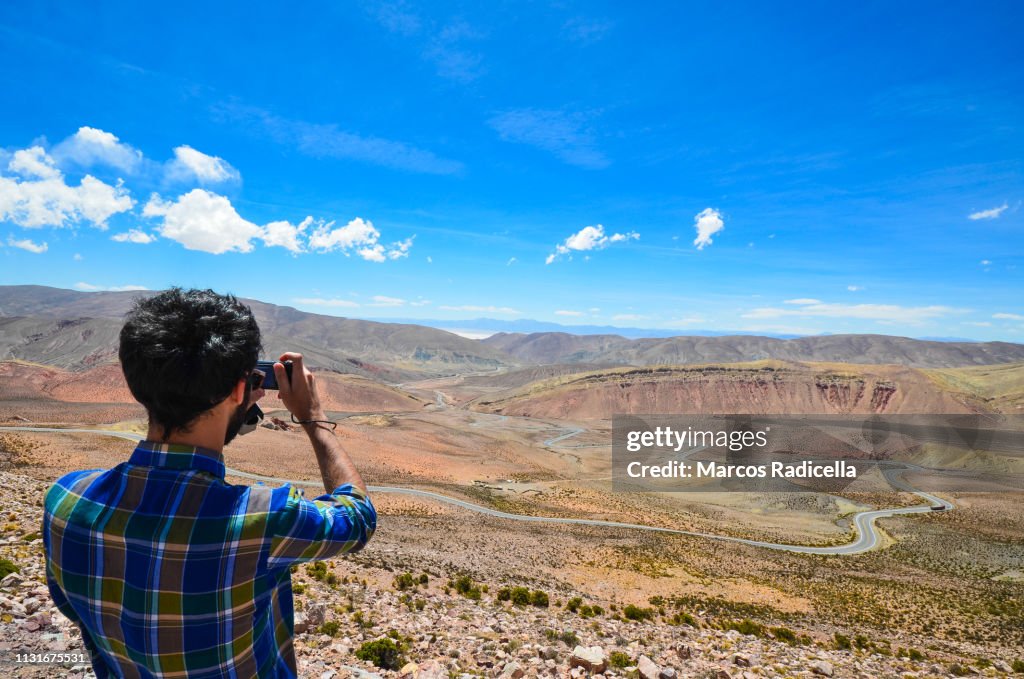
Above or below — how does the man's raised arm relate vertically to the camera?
below

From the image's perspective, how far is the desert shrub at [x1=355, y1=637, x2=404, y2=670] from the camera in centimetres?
831

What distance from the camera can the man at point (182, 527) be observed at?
1.83 metres

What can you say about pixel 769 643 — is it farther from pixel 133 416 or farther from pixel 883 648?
pixel 133 416

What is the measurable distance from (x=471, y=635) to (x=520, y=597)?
4.53 meters

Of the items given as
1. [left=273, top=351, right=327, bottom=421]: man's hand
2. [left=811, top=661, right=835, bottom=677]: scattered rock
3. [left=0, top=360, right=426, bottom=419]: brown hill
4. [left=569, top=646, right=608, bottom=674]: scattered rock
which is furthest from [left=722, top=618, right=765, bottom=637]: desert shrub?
[left=0, top=360, right=426, bottom=419]: brown hill

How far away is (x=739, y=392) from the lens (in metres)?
118

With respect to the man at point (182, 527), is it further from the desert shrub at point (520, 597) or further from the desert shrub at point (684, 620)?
the desert shrub at point (684, 620)

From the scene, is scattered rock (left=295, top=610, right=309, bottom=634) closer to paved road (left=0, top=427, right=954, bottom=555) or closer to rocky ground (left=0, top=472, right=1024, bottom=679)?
rocky ground (left=0, top=472, right=1024, bottom=679)

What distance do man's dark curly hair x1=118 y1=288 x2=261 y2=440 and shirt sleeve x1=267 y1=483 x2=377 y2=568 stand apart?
0.48 meters

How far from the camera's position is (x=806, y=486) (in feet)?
217

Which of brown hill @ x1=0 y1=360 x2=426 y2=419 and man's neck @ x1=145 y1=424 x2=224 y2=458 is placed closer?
man's neck @ x1=145 y1=424 x2=224 y2=458

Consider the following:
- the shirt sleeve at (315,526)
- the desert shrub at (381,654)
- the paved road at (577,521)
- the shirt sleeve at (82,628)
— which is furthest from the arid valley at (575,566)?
the shirt sleeve at (315,526)

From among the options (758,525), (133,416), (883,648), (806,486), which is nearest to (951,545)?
(758,525)

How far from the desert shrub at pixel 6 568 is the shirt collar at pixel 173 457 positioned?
399 inches
